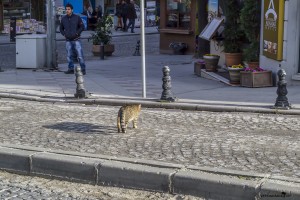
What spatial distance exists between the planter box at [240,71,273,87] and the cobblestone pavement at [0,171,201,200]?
7407 mm

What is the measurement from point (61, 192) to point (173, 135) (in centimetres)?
257

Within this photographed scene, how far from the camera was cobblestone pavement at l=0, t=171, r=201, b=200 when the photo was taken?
260 inches

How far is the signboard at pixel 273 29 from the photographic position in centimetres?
1357

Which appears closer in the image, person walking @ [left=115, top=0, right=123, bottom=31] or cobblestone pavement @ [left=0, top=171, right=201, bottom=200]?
cobblestone pavement @ [left=0, top=171, right=201, bottom=200]

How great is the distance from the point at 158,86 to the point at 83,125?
16.1ft

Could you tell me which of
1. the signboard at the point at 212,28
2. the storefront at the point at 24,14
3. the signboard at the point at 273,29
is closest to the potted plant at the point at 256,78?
the signboard at the point at 273,29

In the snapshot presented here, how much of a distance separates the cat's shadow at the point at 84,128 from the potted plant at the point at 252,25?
6321 millimetres

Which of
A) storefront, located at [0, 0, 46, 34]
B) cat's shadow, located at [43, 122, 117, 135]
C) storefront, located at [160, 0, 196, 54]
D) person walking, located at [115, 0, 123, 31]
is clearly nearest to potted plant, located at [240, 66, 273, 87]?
cat's shadow, located at [43, 122, 117, 135]

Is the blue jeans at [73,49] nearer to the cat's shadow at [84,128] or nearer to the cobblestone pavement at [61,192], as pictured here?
the cat's shadow at [84,128]

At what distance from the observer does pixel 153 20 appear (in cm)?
3966

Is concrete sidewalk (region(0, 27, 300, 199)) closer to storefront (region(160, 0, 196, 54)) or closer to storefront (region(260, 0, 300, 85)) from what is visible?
storefront (region(260, 0, 300, 85))

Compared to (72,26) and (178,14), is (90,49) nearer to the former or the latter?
(178,14)

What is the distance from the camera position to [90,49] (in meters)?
25.9

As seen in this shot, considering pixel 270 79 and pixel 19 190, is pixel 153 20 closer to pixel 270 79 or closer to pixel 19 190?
pixel 270 79
